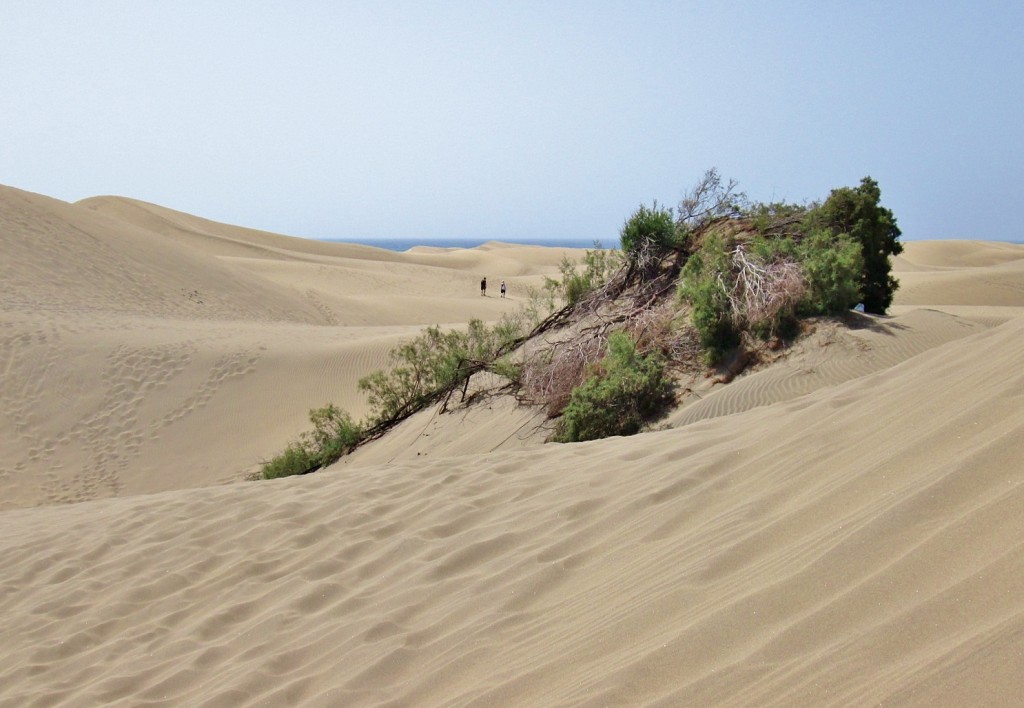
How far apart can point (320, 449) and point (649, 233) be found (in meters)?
5.87

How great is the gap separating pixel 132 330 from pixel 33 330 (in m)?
2.03

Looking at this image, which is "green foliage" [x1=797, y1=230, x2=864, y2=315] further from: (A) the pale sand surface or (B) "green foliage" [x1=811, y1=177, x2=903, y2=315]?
(B) "green foliage" [x1=811, y1=177, x2=903, y2=315]

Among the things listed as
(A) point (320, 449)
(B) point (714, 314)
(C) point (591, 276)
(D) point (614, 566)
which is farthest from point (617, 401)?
(A) point (320, 449)

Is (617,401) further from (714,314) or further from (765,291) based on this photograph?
Result: (765,291)

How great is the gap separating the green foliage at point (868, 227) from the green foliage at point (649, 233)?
6.34 ft

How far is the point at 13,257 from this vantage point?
929 inches

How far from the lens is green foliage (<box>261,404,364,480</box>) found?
11500 mm

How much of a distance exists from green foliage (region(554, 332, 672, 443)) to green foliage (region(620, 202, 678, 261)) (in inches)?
119

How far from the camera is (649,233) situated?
1153 cm

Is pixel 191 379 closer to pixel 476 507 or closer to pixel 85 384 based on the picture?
pixel 85 384

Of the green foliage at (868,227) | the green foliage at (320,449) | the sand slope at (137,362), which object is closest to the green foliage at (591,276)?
the green foliage at (868,227)

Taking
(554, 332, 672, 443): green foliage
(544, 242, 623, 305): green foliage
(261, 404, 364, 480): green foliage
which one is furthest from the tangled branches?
(261, 404, 364, 480): green foliage

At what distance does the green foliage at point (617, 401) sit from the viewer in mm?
8375

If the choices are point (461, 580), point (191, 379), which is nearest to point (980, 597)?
point (461, 580)
